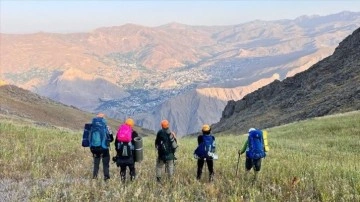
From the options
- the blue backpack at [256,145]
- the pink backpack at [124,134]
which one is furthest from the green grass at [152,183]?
the pink backpack at [124,134]

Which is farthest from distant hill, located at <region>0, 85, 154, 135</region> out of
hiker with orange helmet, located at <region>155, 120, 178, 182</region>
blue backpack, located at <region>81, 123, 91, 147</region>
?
hiker with orange helmet, located at <region>155, 120, 178, 182</region>

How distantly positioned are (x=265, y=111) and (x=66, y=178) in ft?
273

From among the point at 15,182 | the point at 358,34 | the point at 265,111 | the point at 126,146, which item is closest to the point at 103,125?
the point at 126,146

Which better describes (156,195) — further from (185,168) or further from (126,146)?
(185,168)

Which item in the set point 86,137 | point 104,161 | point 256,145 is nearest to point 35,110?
point 86,137

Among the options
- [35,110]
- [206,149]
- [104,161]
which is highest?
[35,110]

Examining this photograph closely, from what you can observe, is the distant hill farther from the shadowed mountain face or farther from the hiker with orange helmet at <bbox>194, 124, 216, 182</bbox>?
the hiker with orange helmet at <bbox>194, 124, 216, 182</bbox>

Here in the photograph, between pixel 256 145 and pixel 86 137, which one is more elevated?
pixel 86 137

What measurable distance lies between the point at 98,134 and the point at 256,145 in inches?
183

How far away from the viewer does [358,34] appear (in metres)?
103

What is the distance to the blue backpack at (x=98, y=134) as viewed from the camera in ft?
43.0

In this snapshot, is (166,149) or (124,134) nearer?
(124,134)

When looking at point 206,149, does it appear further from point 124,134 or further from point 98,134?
point 98,134

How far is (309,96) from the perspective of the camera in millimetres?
87188
